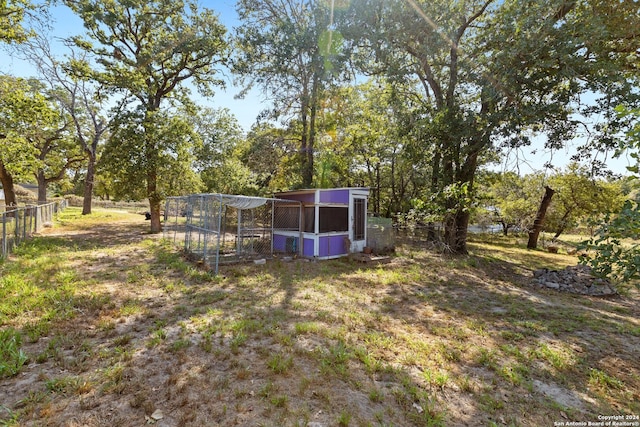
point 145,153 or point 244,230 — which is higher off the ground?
point 145,153

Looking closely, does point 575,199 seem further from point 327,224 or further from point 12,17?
point 12,17

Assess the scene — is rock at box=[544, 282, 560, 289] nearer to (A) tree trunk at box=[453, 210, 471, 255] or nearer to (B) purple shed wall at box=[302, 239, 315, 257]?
(A) tree trunk at box=[453, 210, 471, 255]

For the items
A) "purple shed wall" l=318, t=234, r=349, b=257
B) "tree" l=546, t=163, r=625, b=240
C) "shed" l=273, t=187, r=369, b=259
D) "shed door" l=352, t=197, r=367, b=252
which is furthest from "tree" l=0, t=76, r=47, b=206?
"tree" l=546, t=163, r=625, b=240

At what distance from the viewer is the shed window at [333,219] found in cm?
1026

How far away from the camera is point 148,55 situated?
46.5 ft

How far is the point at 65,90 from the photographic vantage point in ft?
63.3

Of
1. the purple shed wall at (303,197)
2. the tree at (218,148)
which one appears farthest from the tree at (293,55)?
the tree at (218,148)

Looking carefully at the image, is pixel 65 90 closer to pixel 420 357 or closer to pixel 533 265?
pixel 420 357

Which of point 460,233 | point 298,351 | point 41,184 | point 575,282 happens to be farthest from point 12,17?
point 575,282

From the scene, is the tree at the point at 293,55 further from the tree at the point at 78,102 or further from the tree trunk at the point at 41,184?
the tree trunk at the point at 41,184

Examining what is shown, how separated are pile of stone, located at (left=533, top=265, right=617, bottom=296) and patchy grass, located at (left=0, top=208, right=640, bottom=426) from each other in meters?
0.53

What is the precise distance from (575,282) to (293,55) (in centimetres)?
1234

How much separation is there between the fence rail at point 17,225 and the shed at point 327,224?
765cm

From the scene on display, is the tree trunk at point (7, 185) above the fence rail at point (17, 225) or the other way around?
above
